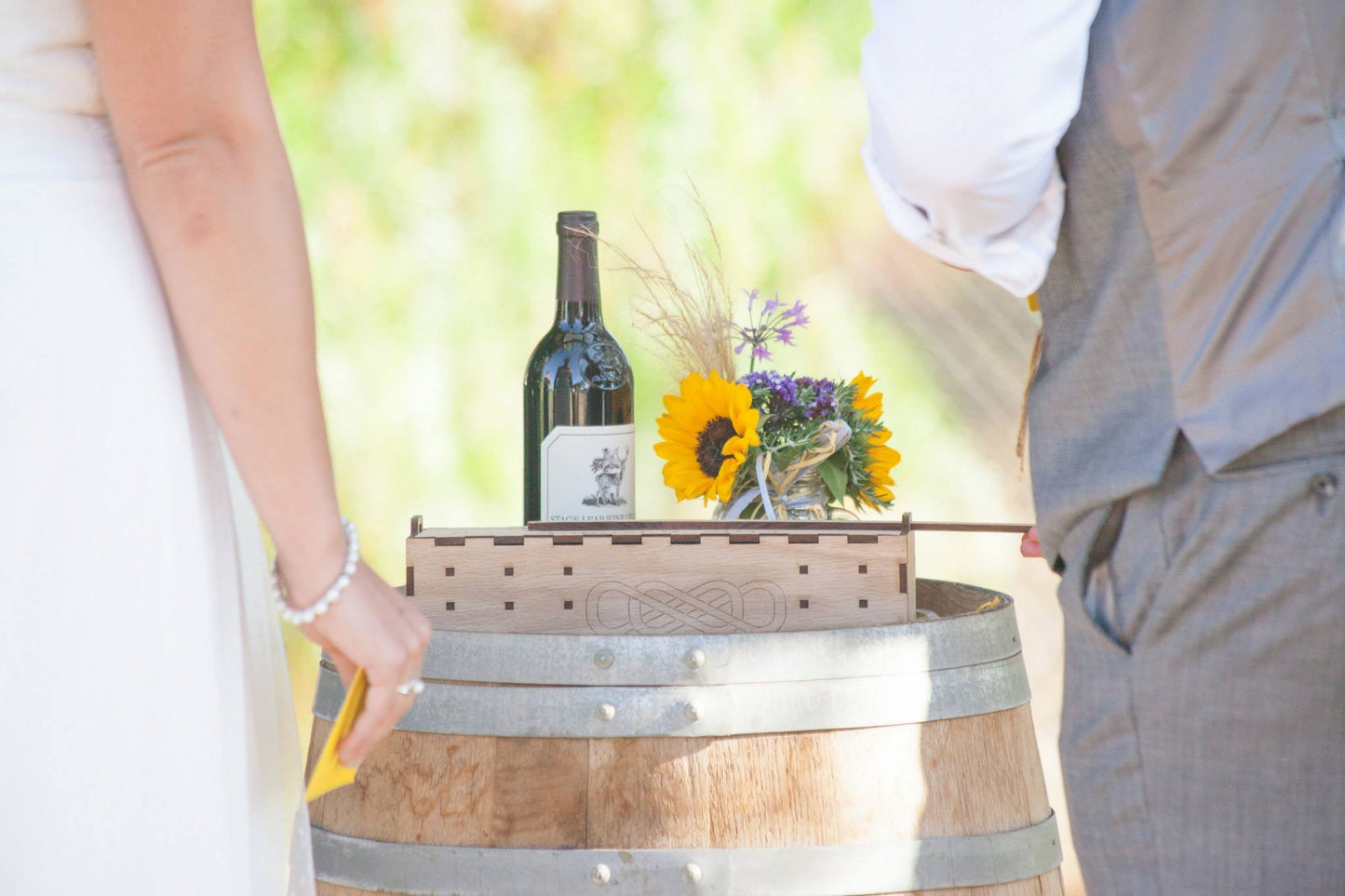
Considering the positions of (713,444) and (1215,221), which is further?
(713,444)

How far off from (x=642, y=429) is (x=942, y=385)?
0.56 meters

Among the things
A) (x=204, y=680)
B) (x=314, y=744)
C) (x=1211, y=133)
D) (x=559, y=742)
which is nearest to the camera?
(x=204, y=680)

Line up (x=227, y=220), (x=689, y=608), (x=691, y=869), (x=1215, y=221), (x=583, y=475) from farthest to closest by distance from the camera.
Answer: (x=583, y=475) → (x=689, y=608) → (x=691, y=869) → (x=1215, y=221) → (x=227, y=220)

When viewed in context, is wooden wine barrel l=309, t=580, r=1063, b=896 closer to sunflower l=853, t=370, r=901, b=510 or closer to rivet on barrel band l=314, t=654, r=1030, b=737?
rivet on barrel band l=314, t=654, r=1030, b=737

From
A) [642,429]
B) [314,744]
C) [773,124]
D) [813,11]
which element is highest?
[813,11]

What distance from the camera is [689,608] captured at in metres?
1.13

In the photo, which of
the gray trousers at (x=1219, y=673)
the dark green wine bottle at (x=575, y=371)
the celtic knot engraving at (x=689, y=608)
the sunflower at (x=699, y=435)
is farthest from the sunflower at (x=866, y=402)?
the gray trousers at (x=1219, y=673)

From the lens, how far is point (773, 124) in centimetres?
240

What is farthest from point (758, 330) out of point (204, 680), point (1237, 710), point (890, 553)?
point (204, 680)

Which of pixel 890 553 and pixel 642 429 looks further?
pixel 642 429

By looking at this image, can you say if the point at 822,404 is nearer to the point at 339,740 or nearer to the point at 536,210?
the point at 339,740

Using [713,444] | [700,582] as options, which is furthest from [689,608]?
[713,444]

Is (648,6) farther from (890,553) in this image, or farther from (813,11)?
(890,553)

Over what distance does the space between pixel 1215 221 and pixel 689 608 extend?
1.74 feet
